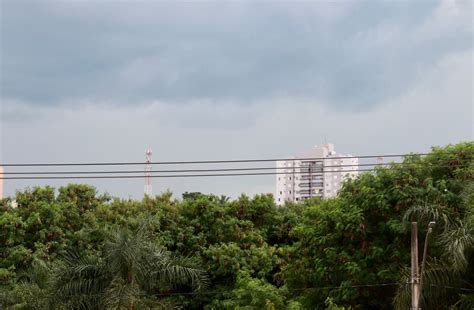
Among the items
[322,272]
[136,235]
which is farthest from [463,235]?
[136,235]

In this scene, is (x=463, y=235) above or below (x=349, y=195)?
below

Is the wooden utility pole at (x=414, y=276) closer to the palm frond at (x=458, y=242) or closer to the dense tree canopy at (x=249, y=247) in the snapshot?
the dense tree canopy at (x=249, y=247)

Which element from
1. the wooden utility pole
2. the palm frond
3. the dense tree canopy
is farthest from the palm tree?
the palm frond

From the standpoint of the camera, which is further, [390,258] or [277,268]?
[277,268]

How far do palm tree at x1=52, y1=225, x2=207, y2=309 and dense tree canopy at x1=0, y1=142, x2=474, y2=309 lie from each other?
0.03 meters

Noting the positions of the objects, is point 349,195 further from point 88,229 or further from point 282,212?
point 88,229

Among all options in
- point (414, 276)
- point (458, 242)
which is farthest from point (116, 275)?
point (458, 242)

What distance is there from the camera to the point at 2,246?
19.9m

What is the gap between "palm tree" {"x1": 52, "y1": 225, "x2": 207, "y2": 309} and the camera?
47.4ft

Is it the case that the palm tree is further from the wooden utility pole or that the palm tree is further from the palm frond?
the palm frond

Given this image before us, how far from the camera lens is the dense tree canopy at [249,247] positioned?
1446 centimetres

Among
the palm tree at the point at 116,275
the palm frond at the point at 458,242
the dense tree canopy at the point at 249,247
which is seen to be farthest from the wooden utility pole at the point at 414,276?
the palm tree at the point at 116,275

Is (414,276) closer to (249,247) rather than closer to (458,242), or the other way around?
(458,242)

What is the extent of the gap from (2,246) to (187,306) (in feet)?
18.6
